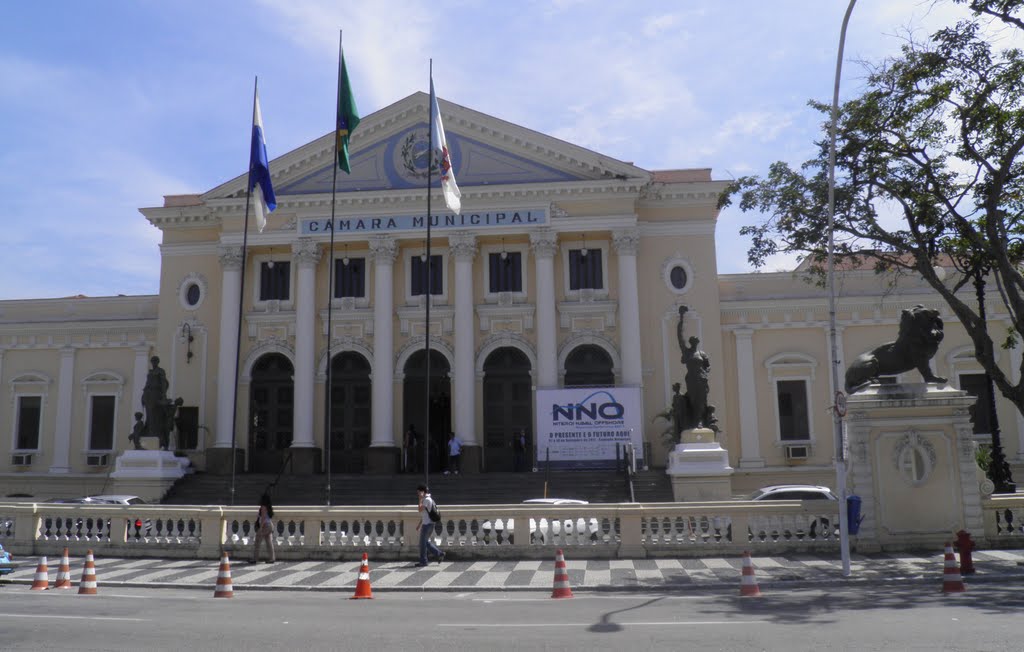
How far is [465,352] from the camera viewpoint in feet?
99.8

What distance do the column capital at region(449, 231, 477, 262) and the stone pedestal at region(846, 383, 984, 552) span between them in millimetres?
15976

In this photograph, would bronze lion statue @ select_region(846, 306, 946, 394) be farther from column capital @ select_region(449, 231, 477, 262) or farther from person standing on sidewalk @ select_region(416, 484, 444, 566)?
column capital @ select_region(449, 231, 477, 262)

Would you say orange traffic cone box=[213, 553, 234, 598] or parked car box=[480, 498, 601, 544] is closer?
orange traffic cone box=[213, 553, 234, 598]

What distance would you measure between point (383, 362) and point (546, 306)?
5.95m

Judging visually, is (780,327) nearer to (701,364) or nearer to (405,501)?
(701,364)

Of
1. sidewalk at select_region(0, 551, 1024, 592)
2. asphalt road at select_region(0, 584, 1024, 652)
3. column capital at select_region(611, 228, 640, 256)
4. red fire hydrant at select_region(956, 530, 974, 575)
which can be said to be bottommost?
sidewalk at select_region(0, 551, 1024, 592)

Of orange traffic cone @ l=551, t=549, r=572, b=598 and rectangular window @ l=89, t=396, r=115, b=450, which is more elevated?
rectangular window @ l=89, t=396, r=115, b=450

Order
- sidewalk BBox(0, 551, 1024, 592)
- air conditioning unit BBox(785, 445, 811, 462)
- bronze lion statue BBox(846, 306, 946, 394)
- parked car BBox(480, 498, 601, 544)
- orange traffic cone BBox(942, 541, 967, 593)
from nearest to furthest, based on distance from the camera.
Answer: orange traffic cone BBox(942, 541, 967, 593) → sidewalk BBox(0, 551, 1024, 592) → parked car BBox(480, 498, 601, 544) → bronze lion statue BBox(846, 306, 946, 394) → air conditioning unit BBox(785, 445, 811, 462)

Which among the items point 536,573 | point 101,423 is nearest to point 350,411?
point 101,423

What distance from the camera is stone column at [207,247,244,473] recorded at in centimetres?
3059

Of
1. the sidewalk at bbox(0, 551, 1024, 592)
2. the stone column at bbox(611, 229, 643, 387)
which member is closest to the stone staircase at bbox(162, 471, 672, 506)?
the stone column at bbox(611, 229, 643, 387)

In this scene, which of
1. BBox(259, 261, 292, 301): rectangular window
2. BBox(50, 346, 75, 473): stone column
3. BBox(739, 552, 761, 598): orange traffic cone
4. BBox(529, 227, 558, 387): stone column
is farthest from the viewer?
BBox(50, 346, 75, 473): stone column

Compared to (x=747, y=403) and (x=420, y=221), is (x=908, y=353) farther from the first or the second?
(x=420, y=221)

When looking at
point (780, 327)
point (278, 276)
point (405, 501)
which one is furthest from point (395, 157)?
point (780, 327)
